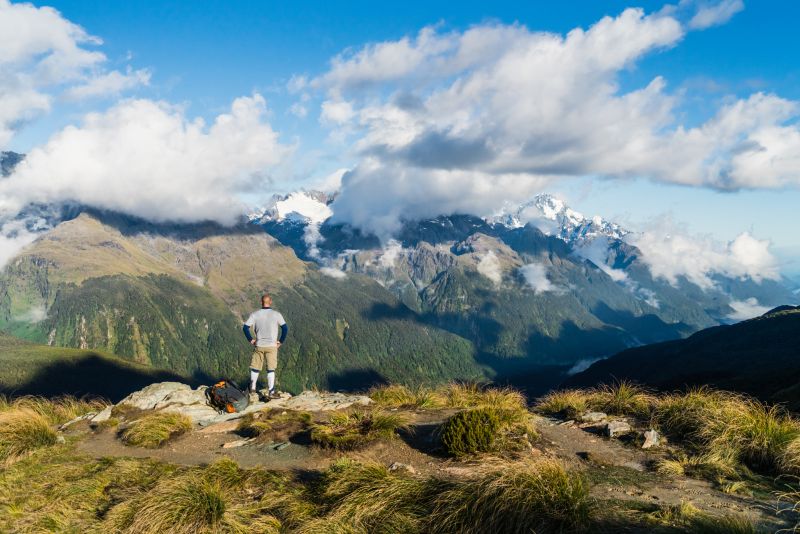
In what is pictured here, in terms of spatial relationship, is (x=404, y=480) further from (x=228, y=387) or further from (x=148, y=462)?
(x=228, y=387)

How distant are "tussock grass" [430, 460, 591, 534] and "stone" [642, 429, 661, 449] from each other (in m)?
5.77

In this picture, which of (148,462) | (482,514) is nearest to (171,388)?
(148,462)

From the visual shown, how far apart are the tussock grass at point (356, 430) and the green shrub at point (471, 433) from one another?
211 centimetres

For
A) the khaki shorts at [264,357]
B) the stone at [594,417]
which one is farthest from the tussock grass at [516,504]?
the khaki shorts at [264,357]

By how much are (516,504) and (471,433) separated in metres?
4.44

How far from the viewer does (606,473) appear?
36.7ft

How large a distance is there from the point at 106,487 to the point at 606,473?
12803 millimetres

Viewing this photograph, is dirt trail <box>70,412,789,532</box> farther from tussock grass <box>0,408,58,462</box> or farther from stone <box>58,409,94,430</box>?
stone <box>58,409,94,430</box>

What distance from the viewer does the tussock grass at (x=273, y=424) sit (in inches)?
632

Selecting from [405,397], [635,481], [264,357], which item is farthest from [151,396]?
[635,481]

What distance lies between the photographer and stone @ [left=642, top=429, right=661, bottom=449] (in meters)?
13.3

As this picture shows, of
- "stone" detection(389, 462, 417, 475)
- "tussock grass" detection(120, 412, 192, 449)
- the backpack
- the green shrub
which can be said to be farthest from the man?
the green shrub

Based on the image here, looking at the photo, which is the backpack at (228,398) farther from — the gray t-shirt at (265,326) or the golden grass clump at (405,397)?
the golden grass clump at (405,397)

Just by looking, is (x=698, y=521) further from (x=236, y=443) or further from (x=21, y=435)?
(x=21, y=435)
